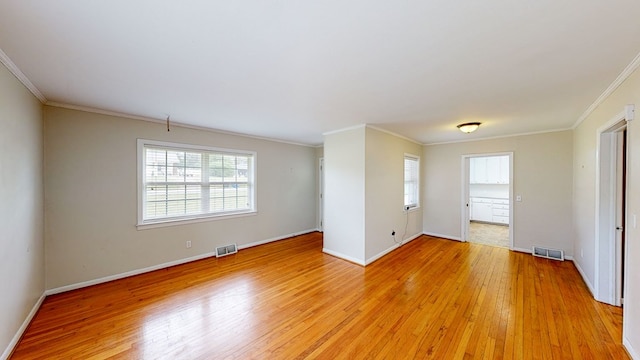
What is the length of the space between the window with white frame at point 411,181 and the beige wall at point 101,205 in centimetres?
382

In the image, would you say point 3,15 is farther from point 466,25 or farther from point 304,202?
point 304,202

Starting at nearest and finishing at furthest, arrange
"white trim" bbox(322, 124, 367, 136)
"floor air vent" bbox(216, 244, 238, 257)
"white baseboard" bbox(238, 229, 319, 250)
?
"white trim" bbox(322, 124, 367, 136) < "floor air vent" bbox(216, 244, 238, 257) < "white baseboard" bbox(238, 229, 319, 250)

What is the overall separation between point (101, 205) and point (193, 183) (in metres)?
1.24

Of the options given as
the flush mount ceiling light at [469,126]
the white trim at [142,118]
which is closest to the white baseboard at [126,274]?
the white trim at [142,118]

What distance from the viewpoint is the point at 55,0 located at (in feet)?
4.01

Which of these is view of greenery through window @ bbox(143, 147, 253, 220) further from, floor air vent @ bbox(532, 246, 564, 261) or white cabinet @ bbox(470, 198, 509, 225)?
white cabinet @ bbox(470, 198, 509, 225)

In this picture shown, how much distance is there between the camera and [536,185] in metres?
4.44

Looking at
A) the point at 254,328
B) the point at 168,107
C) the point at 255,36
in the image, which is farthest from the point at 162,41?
the point at 254,328

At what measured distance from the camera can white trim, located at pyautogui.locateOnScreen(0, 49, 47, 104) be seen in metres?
1.80

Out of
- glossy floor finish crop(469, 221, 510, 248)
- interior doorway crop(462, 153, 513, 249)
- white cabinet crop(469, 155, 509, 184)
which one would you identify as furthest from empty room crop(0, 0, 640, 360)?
white cabinet crop(469, 155, 509, 184)

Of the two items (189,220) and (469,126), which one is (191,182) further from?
(469,126)

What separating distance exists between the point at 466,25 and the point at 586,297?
3.59m

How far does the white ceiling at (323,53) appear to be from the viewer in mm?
1300

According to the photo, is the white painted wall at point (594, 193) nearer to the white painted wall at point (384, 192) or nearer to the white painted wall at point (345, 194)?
the white painted wall at point (384, 192)
